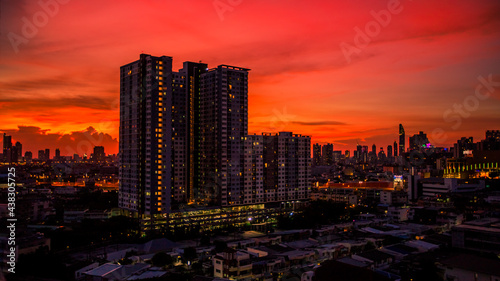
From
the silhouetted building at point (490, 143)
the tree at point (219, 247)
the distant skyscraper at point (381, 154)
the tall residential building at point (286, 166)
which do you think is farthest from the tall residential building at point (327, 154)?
the tree at point (219, 247)

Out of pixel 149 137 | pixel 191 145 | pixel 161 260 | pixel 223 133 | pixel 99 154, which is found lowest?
pixel 161 260

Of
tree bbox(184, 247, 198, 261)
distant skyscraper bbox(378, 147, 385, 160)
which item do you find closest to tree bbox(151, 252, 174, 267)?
tree bbox(184, 247, 198, 261)

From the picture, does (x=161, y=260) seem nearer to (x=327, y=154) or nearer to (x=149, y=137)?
(x=149, y=137)

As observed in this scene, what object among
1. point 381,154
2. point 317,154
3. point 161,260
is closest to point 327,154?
point 317,154

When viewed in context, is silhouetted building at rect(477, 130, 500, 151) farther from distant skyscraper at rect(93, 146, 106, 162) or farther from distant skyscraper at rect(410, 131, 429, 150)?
distant skyscraper at rect(93, 146, 106, 162)

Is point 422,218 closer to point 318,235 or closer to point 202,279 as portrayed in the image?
point 318,235

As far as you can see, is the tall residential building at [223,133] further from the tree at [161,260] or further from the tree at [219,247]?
the tree at [161,260]

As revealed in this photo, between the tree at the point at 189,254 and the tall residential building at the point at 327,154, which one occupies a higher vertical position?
the tall residential building at the point at 327,154

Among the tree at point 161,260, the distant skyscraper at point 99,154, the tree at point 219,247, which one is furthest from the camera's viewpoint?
the distant skyscraper at point 99,154

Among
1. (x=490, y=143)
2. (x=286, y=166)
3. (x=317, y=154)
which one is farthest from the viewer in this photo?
(x=317, y=154)

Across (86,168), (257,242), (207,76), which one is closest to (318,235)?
(257,242)

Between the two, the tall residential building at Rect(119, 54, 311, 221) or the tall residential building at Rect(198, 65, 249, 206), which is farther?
the tall residential building at Rect(198, 65, 249, 206)

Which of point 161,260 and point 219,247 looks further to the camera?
point 219,247
